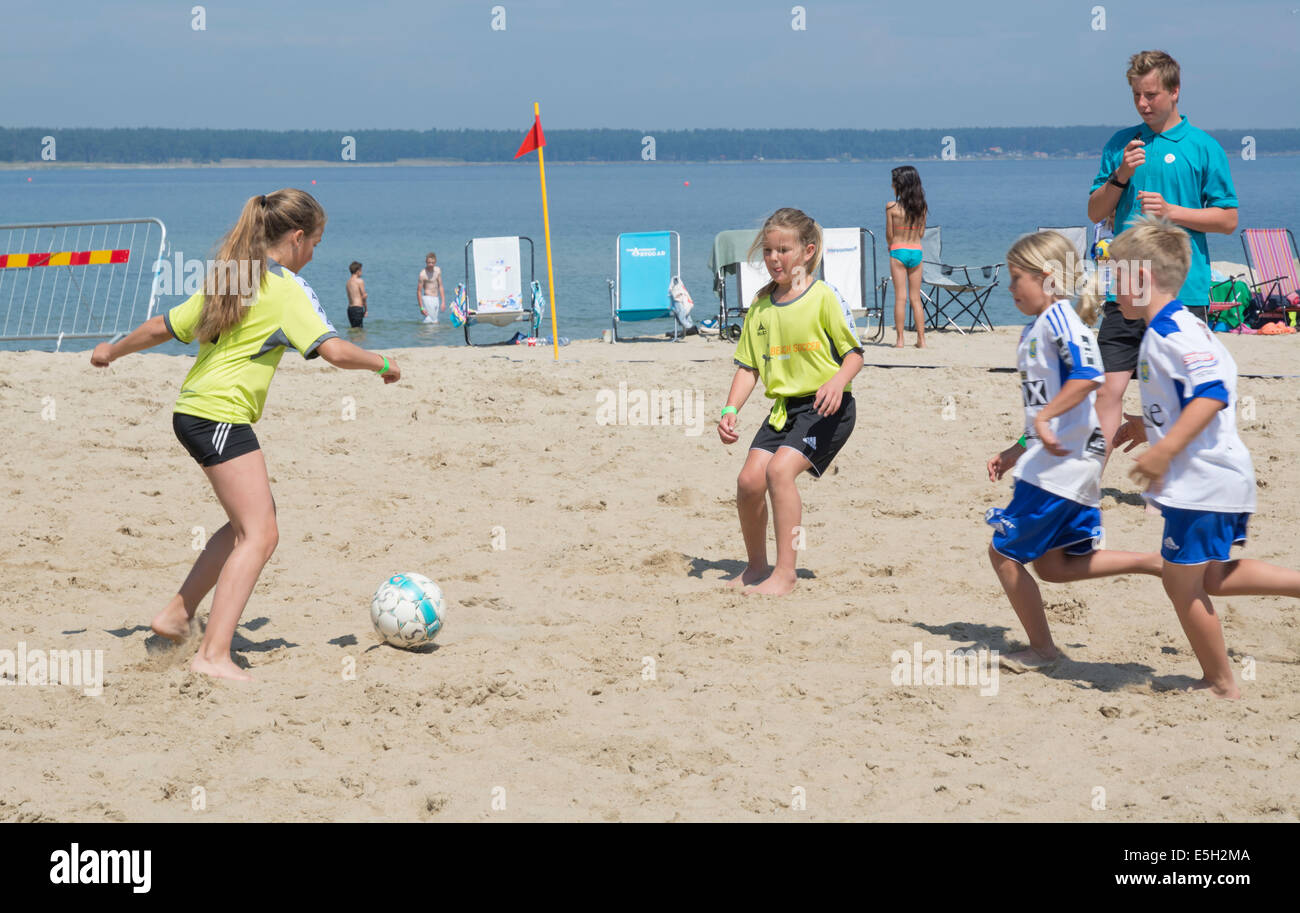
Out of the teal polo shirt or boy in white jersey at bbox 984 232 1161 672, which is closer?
boy in white jersey at bbox 984 232 1161 672

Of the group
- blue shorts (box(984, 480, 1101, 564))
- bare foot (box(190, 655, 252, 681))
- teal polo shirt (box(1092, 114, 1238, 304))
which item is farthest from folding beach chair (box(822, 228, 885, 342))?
bare foot (box(190, 655, 252, 681))

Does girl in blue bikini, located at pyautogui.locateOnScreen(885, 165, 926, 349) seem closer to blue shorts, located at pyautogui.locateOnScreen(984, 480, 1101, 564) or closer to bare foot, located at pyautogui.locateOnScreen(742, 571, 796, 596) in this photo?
bare foot, located at pyautogui.locateOnScreen(742, 571, 796, 596)

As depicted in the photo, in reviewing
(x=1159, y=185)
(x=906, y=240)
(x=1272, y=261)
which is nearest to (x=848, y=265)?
(x=906, y=240)

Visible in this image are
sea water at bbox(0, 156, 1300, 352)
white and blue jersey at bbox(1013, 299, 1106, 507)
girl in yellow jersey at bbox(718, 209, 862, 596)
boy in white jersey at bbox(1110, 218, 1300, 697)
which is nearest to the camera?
boy in white jersey at bbox(1110, 218, 1300, 697)

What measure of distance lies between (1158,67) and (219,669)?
469 centimetres

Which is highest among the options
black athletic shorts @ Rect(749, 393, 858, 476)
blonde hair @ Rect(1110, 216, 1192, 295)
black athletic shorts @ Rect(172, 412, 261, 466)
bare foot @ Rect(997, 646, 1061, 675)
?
blonde hair @ Rect(1110, 216, 1192, 295)

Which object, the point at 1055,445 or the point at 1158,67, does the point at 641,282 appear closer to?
the point at 1158,67

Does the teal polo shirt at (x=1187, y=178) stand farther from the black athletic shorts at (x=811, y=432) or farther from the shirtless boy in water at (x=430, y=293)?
the shirtless boy in water at (x=430, y=293)

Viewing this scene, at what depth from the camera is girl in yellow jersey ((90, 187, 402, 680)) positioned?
4090 mm

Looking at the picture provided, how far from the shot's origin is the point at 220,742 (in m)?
3.70

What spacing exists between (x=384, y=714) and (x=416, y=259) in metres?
32.4

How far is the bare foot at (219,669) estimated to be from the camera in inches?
164

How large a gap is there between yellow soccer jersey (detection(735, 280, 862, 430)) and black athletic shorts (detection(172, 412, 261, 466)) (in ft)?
7.45

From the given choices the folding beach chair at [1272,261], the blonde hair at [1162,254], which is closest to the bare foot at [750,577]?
the blonde hair at [1162,254]
